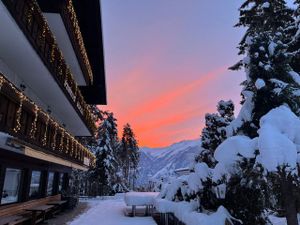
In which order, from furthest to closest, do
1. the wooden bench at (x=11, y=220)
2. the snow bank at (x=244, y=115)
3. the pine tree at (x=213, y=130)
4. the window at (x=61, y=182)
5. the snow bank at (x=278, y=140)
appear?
1. the window at (x=61, y=182)
2. the pine tree at (x=213, y=130)
3. the wooden bench at (x=11, y=220)
4. the snow bank at (x=244, y=115)
5. the snow bank at (x=278, y=140)

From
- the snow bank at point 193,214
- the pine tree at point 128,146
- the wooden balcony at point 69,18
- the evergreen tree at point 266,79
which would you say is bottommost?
the snow bank at point 193,214

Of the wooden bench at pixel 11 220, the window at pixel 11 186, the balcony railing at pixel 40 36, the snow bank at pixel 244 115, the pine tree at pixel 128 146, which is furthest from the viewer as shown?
the pine tree at pixel 128 146

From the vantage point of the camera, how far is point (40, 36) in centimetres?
1102

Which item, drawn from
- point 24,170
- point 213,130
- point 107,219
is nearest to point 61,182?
point 107,219

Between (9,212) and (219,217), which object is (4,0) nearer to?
(219,217)

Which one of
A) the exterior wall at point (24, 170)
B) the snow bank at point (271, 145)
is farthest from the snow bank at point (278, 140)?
the exterior wall at point (24, 170)

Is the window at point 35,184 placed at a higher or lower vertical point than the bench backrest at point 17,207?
higher

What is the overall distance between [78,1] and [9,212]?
39.0ft

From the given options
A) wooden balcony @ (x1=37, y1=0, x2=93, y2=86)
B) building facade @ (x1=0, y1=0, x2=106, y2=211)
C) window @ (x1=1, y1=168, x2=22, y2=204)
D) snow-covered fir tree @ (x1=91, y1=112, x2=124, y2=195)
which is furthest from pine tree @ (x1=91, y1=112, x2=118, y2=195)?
window @ (x1=1, y1=168, x2=22, y2=204)

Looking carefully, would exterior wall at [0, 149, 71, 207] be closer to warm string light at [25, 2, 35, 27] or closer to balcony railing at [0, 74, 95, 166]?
balcony railing at [0, 74, 95, 166]

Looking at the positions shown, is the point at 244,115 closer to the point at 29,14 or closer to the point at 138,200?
the point at 29,14

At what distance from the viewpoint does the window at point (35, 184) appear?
16609mm

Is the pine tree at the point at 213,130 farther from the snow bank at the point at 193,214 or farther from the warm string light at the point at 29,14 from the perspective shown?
the warm string light at the point at 29,14

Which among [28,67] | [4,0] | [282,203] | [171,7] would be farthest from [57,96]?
[282,203]
